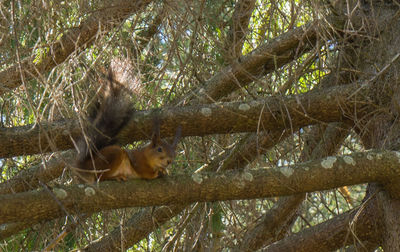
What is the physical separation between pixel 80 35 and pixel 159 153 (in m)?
0.85

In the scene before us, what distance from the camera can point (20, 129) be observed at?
11.0ft

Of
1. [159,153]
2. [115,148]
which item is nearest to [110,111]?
[115,148]

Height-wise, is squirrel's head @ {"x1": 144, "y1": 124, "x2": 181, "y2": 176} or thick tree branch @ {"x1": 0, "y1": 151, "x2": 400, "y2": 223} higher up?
squirrel's head @ {"x1": 144, "y1": 124, "x2": 181, "y2": 176}

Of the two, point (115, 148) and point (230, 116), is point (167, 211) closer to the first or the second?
point (115, 148)

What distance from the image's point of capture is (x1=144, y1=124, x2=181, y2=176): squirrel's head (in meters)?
3.58

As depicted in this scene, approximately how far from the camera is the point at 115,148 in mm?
3566

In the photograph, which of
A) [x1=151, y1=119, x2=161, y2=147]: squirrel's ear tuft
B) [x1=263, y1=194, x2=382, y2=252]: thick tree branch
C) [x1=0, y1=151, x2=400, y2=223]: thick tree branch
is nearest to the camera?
[x1=0, y1=151, x2=400, y2=223]: thick tree branch

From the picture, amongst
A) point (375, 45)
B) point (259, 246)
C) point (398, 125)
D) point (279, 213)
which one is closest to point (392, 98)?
point (398, 125)

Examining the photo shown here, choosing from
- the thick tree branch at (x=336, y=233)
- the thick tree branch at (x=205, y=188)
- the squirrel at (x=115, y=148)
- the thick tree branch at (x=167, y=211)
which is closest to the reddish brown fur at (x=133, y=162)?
the squirrel at (x=115, y=148)

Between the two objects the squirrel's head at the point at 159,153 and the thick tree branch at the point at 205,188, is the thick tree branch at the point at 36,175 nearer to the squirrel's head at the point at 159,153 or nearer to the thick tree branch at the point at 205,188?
the squirrel's head at the point at 159,153

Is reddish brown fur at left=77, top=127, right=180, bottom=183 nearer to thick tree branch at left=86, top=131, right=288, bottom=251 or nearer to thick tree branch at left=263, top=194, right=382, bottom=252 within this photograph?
thick tree branch at left=86, top=131, right=288, bottom=251

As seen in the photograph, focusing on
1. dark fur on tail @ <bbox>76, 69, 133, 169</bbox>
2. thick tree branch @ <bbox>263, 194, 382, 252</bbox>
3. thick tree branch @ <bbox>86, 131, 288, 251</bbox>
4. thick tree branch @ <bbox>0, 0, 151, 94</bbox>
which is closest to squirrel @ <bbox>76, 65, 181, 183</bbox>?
dark fur on tail @ <bbox>76, 69, 133, 169</bbox>

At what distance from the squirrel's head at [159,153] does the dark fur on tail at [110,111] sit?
233mm

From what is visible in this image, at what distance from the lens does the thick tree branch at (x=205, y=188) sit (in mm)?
2645
